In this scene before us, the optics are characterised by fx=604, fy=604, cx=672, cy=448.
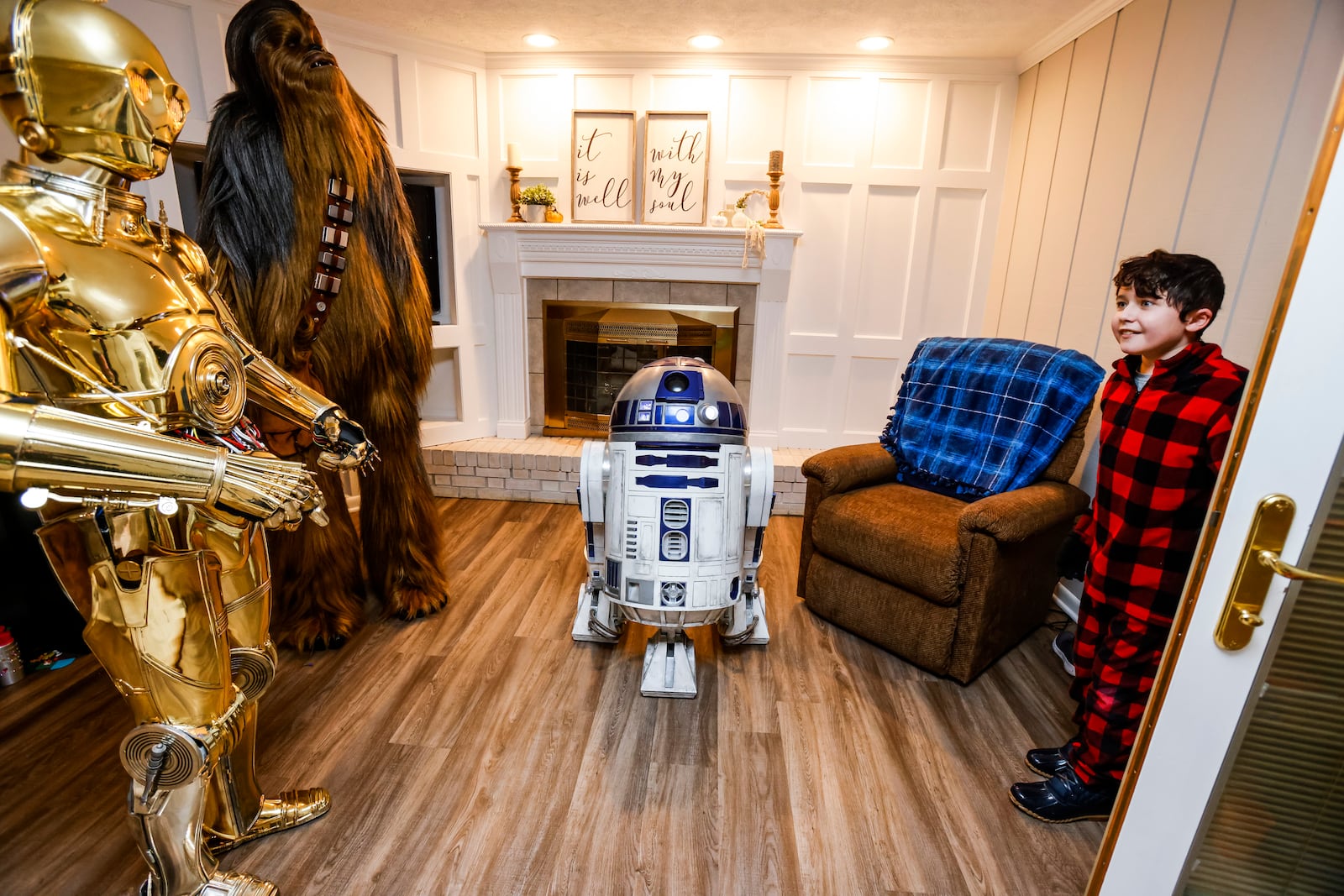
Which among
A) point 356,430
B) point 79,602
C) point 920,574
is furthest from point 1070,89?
point 79,602

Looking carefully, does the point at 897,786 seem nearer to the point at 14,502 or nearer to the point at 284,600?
the point at 284,600

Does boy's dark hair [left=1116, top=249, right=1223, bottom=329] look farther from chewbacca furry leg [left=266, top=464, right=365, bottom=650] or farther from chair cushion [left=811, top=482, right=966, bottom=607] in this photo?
chewbacca furry leg [left=266, top=464, right=365, bottom=650]

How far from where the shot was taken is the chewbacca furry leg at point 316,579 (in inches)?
76.7

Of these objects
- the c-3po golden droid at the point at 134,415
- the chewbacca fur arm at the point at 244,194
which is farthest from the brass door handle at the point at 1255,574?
the chewbacca fur arm at the point at 244,194

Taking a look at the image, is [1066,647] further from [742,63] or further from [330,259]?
[742,63]

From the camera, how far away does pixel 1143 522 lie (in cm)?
134

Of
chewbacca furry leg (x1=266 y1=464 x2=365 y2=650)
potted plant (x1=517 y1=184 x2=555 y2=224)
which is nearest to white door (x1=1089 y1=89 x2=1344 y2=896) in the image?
chewbacca furry leg (x1=266 y1=464 x2=365 y2=650)

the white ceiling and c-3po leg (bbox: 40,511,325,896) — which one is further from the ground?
the white ceiling

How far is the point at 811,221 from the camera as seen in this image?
10.5 feet

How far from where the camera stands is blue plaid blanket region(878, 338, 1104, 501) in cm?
200

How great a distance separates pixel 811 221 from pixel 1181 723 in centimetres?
280

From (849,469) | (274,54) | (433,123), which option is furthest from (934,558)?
(433,123)

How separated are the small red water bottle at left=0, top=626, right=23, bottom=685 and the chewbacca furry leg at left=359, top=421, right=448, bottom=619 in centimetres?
94

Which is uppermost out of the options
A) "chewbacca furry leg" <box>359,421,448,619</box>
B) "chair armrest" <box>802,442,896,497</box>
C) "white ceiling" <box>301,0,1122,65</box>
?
"white ceiling" <box>301,0,1122,65</box>
